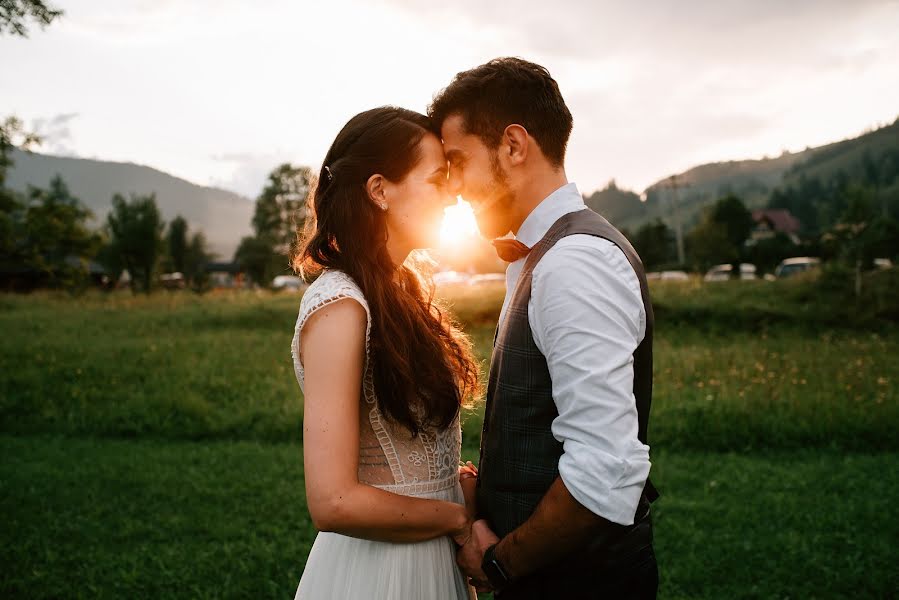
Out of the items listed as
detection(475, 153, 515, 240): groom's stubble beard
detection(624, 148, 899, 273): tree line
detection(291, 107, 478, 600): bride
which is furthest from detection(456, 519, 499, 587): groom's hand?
detection(624, 148, 899, 273): tree line

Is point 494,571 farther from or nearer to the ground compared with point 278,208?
nearer to the ground

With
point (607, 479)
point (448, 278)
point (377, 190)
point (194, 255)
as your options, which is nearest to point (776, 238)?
point (448, 278)

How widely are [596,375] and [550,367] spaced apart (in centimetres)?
16

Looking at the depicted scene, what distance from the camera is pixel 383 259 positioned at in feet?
7.76

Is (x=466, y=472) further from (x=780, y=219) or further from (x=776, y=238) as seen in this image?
(x=780, y=219)

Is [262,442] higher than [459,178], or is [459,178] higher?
[459,178]

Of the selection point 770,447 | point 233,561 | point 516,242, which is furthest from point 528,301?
point 770,447

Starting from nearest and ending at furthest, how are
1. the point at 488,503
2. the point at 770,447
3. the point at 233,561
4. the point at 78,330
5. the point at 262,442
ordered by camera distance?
1. the point at 488,503
2. the point at 233,561
3. the point at 770,447
4. the point at 262,442
5. the point at 78,330

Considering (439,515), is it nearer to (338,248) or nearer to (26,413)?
(338,248)

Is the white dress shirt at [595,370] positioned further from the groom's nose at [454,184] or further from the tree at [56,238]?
the tree at [56,238]

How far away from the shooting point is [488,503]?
2.15 m

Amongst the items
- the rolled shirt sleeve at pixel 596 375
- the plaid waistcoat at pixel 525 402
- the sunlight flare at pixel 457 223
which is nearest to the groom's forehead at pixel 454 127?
the sunlight flare at pixel 457 223

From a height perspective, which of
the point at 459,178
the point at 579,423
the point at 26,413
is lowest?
the point at 26,413

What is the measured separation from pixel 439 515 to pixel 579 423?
744mm
